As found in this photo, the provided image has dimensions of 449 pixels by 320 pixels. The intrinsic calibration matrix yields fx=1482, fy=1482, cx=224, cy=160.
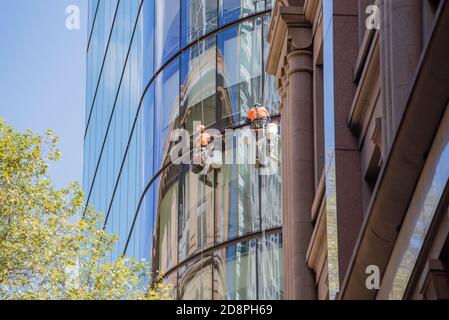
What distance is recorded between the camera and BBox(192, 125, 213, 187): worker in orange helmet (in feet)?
136

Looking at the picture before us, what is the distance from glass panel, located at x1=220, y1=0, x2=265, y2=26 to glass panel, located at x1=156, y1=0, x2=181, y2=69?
2608mm

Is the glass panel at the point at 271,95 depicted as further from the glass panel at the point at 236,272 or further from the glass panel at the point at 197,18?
the glass panel at the point at 236,272

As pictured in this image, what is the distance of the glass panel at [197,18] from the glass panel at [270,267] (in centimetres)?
761

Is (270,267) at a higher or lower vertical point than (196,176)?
lower

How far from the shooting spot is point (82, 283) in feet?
120

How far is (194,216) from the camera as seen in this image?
42.4 m

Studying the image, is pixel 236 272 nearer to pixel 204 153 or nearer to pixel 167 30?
pixel 204 153

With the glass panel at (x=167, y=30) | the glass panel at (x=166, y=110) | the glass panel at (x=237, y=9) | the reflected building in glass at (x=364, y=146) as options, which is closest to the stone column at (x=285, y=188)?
the reflected building in glass at (x=364, y=146)

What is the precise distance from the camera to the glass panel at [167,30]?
46.2 metres

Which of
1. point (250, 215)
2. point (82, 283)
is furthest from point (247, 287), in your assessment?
point (82, 283)

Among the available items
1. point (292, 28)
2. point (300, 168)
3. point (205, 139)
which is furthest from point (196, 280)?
point (292, 28)

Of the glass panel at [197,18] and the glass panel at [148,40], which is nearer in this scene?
the glass panel at [197,18]

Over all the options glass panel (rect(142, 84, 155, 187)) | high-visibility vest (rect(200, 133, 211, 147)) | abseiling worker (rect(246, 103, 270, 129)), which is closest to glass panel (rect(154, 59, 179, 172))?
glass panel (rect(142, 84, 155, 187))

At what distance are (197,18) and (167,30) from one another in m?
2.24
